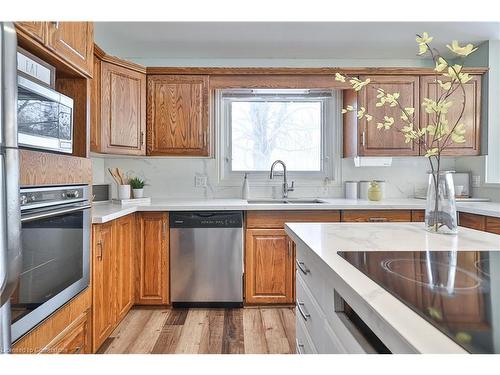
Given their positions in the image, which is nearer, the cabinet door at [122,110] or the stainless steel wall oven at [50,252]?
the stainless steel wall oven at [50,252]

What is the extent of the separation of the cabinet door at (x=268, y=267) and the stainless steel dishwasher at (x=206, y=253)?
79mm

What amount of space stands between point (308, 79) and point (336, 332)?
8.92 ft

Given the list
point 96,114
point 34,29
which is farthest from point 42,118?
point 96,114

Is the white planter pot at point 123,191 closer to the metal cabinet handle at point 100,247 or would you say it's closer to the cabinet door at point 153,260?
the cabinet door at point 153,260

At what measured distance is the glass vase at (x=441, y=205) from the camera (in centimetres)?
139

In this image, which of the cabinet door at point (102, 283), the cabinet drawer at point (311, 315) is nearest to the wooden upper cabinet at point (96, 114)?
the cabinet door at point (102, 283)

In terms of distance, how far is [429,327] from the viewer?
1.86ft

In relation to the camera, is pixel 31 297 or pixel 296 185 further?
pixel 296 185

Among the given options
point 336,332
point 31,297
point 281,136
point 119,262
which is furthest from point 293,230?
point 281,136

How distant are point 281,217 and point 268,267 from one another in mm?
424

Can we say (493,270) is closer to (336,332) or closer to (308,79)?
(336,332)

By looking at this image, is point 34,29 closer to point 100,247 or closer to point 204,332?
point 100,247

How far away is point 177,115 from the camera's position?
3.28m

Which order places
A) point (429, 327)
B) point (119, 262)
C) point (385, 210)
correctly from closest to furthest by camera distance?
point (429, 327) → point (119, 262) → point (385, 210)
